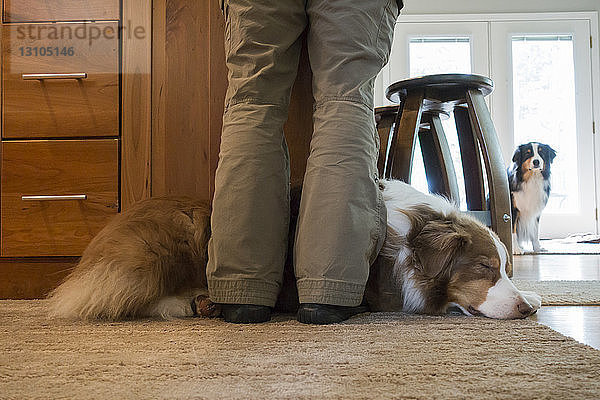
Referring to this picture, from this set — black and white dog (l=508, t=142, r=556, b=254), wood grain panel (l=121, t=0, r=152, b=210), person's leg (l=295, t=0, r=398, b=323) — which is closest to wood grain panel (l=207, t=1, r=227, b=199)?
wood grain panel (l=121, t=0, r=152, b=210)

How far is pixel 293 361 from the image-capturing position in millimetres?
1039

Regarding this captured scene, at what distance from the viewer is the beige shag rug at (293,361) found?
0.85 m

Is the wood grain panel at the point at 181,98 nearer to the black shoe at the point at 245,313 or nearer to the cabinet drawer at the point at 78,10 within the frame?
the cabinet drawer at the point at 78,10

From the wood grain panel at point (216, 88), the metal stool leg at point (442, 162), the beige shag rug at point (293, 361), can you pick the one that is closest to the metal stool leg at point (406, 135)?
the metal stool leg at point (442, 162)

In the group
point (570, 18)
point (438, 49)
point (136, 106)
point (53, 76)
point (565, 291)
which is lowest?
point (565, 291)

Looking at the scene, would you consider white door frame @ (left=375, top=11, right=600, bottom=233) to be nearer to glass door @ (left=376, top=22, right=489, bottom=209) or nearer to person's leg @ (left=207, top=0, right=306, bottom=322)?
glass door @ (left=376, top=22, right=489, bottom=209)

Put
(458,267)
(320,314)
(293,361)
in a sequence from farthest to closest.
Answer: (458,267) → (320,314) → (293,361)

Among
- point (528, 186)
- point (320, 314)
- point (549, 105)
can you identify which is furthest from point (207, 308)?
point (549, 105)

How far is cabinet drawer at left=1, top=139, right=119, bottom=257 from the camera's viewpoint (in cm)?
206

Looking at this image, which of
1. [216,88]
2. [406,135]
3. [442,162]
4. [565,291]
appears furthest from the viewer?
[442,162]

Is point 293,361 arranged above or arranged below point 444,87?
below

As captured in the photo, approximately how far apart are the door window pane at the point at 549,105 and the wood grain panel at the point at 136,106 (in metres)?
5.87

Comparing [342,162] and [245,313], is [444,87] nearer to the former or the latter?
[342,162]

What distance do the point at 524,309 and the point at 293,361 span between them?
0.78 meters
